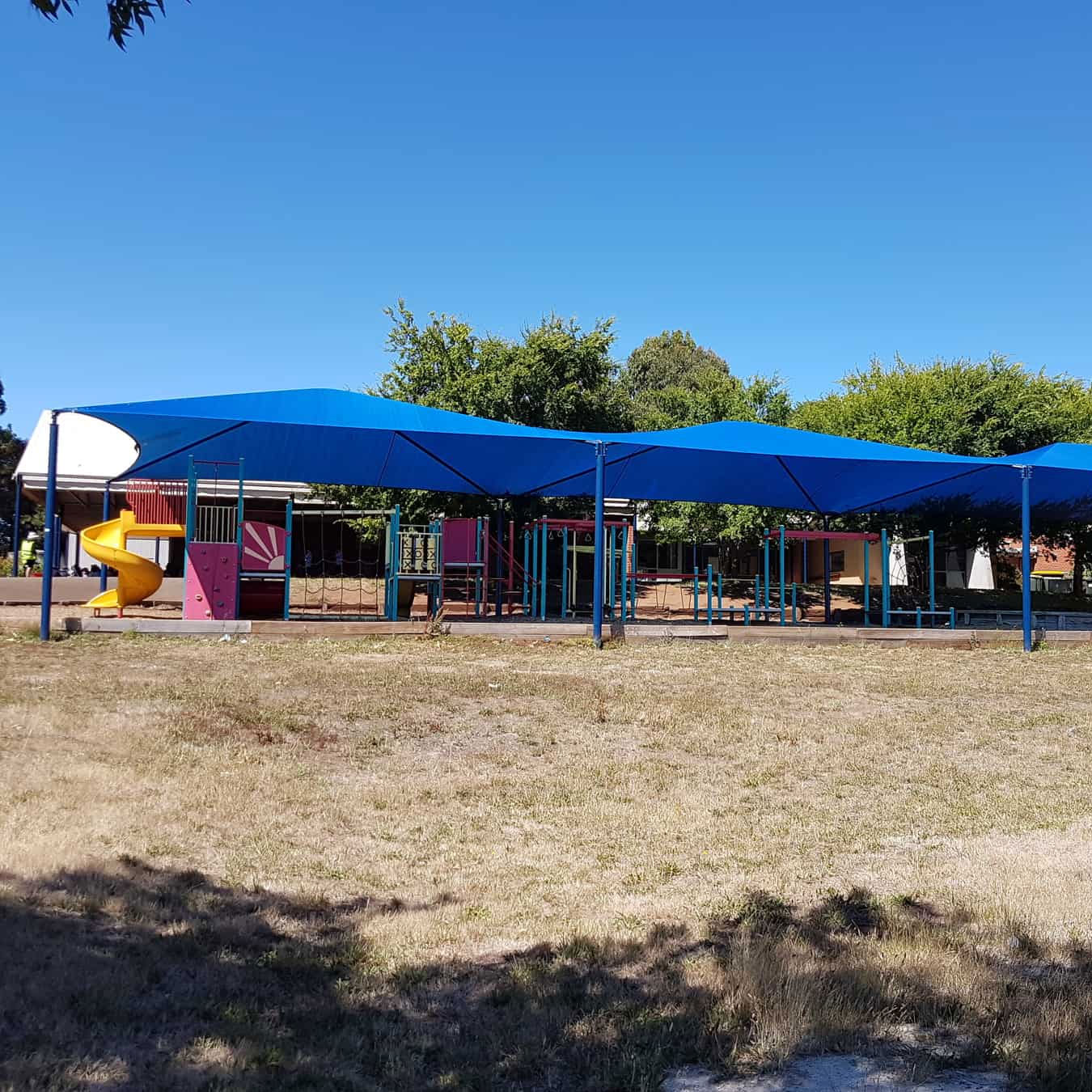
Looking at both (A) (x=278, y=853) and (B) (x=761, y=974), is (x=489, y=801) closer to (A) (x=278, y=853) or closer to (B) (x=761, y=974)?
(A) (x=278, y=853)

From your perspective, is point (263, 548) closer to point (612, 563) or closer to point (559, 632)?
point (559, 632)

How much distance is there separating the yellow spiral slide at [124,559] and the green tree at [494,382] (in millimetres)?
9248

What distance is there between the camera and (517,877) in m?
5.78

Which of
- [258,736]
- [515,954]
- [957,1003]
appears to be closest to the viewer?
[957,1003]

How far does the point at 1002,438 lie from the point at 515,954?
87.1 feet

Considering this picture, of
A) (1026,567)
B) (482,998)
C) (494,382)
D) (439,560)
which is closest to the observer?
(482,998)

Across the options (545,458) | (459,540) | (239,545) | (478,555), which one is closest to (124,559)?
(239,545)

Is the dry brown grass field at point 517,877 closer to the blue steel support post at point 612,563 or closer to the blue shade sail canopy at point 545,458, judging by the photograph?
the blue shade sail canopy at point 545,458

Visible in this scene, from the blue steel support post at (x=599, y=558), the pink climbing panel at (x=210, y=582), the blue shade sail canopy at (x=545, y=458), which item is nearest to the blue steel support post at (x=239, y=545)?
the pink climbing panel at (x=210, y=582)

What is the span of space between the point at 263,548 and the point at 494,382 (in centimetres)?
1136

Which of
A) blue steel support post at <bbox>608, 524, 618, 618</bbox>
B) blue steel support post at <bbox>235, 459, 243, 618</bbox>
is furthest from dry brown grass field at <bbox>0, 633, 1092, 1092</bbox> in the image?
blue steel support post at <bbox>608, 524, 618, 618</bbox>

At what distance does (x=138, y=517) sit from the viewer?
21.0m

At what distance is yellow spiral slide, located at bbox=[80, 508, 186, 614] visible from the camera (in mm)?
14914

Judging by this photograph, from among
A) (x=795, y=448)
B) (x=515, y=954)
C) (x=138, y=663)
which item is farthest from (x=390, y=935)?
(x=795, y=448)
